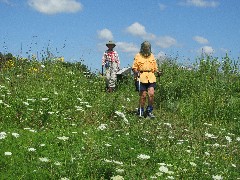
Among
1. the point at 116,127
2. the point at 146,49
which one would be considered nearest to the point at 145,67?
the point at 146,49

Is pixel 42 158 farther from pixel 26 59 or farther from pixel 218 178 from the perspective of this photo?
pixel 26 59

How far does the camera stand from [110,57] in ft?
52.7

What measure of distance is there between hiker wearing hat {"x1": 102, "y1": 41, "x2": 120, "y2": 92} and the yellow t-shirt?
183 inches

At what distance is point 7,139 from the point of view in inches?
283

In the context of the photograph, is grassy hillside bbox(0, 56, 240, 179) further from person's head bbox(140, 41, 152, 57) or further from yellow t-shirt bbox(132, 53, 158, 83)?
person's head bbox(140, 41, 152, 57)

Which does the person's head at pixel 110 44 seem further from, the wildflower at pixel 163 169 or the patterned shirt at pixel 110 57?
the wildflower at pixel 163 169

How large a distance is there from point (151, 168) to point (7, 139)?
95.8 inches

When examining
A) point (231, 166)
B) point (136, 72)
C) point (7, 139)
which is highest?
point (136, 72)

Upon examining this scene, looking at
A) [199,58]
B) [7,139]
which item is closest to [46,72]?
[199,58]

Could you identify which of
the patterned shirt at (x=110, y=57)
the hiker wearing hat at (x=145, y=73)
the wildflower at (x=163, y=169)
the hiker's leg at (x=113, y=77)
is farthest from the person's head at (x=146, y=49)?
the wildflower at (x=163, y=169)

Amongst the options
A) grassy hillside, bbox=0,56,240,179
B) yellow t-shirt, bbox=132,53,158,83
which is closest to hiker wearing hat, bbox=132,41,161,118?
yellow t-shirt, bbox=132,53,158,83

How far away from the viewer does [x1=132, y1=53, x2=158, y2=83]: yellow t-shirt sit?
36.5ft

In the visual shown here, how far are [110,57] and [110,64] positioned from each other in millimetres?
255

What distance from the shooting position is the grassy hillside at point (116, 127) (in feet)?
20.0
